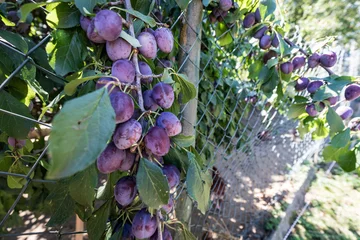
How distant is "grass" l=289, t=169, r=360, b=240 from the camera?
94.6 inches

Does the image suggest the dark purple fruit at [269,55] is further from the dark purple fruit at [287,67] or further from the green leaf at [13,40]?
the green leaf at [13,40]

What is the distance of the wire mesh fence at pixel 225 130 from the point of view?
0.97 m

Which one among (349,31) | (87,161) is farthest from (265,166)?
(349,31)

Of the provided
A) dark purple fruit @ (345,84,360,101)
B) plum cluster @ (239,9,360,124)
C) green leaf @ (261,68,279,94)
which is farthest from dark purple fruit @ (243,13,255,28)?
dark purple fruit @ (345,84,360,101)

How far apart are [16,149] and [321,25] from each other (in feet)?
27.0

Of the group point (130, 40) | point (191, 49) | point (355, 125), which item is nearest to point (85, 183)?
point (130, 40)

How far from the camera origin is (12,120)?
0.73m

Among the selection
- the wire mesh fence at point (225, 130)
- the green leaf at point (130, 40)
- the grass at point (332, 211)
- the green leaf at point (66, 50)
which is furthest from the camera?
the grass at point (332, 211)

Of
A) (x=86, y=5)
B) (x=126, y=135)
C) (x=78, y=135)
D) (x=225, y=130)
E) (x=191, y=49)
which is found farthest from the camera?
(x=225, y=130)

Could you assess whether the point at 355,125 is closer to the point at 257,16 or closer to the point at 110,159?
the point at 257,16

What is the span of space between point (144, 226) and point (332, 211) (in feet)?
9.36

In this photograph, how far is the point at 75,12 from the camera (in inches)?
24.5

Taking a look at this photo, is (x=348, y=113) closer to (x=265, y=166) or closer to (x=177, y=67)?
(x=177, y=67)

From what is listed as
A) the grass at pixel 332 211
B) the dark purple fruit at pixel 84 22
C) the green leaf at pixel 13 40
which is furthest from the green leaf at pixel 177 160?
the grass at pixel 332 211
